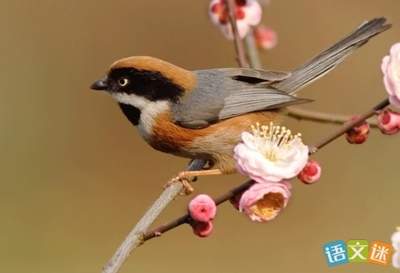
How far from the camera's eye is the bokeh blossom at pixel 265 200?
178cm

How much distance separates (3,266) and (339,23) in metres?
4.26

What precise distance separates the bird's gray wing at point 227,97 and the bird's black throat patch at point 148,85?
65mm

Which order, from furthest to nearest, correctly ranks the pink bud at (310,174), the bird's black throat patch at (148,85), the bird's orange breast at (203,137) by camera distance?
the bird's orange breast at (203,137) < the bird's black throat patch at (148,85) < the pink bud at (310,174)

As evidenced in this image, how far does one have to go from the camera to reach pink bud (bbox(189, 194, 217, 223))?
6.19 feet

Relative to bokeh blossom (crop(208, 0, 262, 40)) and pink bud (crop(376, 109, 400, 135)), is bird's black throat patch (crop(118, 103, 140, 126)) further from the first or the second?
pink bud (crop(376, 109, 400, 135))

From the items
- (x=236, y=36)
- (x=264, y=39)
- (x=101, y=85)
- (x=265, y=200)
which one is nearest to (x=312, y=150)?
(x=265, y=200)

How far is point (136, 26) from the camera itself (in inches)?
299

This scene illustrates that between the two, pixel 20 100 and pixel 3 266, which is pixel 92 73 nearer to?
pixel 20 100

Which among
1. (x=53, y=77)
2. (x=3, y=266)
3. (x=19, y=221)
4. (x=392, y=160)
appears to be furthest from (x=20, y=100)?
(x=392, y=160)

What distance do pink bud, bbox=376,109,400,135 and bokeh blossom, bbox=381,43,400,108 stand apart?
0.06 metres

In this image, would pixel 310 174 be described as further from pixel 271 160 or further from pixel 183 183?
pixel 183 183

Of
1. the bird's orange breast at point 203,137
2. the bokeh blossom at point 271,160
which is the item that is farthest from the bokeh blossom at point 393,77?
the bird's orange breast at point 203,137

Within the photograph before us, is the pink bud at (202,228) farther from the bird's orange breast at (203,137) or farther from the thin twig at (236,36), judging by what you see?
the thin twig at (236,36)

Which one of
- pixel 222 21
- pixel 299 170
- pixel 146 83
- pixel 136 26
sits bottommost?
pixel 299 170
